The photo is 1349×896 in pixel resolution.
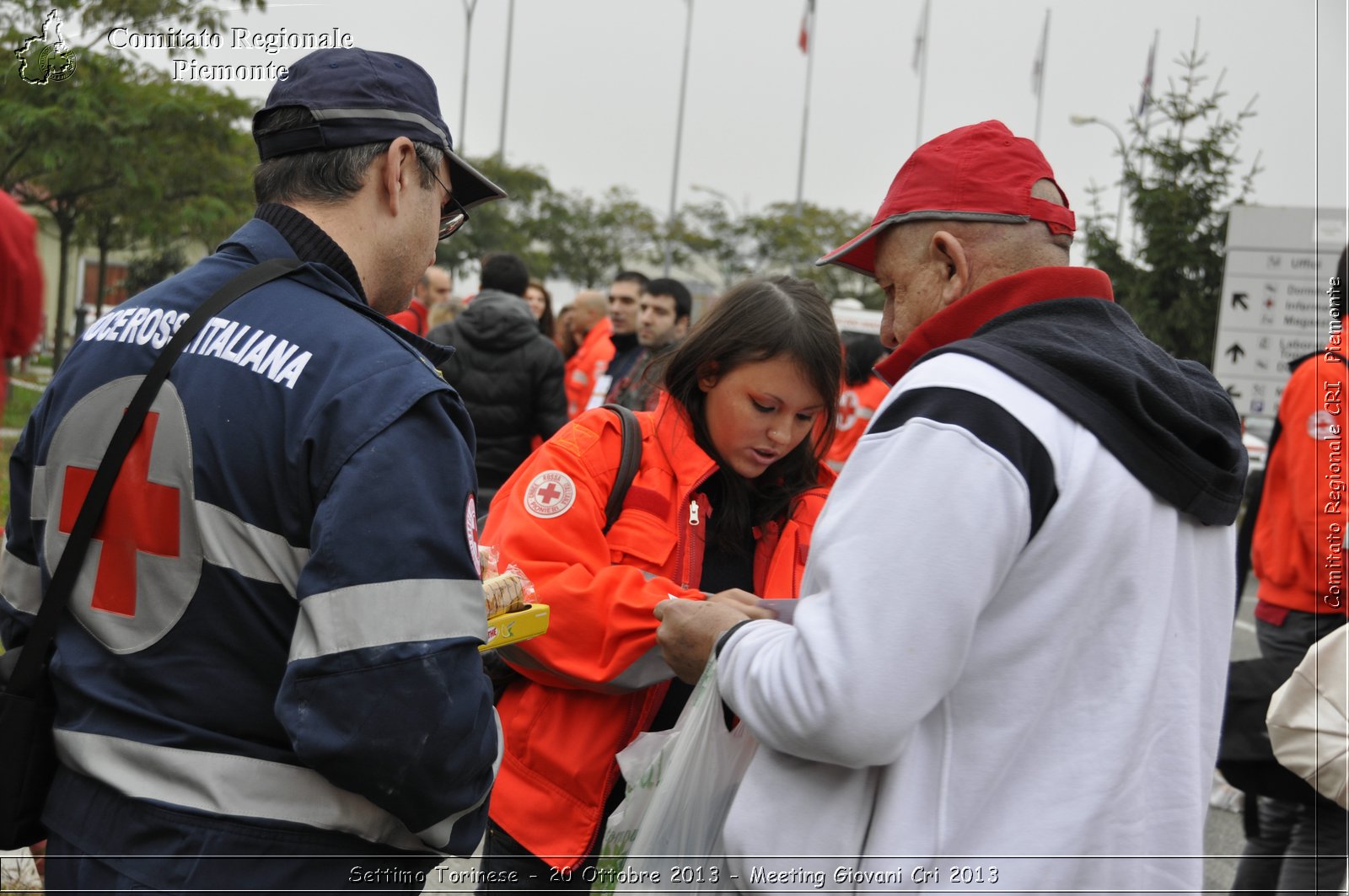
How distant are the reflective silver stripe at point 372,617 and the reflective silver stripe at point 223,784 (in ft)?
0.64

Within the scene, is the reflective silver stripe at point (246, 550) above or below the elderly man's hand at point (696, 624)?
above

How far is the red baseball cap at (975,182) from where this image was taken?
1.77 m

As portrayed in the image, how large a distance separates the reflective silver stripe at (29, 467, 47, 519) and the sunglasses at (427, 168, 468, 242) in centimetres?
70

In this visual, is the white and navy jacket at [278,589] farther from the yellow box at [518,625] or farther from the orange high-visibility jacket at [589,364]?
the orange high-visibility jacket at [589,364]

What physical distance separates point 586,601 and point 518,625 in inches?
8.5

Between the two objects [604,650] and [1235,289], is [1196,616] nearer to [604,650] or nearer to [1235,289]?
[604,650]

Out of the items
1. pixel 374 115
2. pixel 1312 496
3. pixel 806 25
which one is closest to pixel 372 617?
pixel 374 115

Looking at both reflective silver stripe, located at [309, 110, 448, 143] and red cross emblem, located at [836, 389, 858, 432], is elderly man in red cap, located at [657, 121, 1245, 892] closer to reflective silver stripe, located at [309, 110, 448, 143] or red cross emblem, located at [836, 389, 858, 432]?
reflective silver stripe, located at [309, 110, 448, 143]

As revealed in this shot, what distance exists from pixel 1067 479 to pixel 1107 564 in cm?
13

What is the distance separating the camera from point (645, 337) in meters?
7.28

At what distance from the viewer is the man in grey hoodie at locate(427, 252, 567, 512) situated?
6312 mm

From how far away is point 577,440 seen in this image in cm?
248

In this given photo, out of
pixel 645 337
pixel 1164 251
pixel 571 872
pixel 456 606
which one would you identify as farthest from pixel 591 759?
pixel 1164 251

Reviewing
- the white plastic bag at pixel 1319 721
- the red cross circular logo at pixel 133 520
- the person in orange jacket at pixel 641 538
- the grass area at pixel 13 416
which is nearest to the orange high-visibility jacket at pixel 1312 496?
the white plastic bag at pixel 1319 721
